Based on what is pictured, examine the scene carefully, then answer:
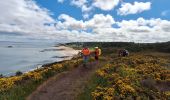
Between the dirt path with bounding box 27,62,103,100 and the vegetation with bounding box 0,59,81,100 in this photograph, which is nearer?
the vegetation with bounding box 0,59,81,100

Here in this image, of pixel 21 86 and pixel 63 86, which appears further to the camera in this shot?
pixel 63 86

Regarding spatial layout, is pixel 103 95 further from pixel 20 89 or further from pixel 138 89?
pixel 20 89

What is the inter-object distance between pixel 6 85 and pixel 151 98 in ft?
34.9

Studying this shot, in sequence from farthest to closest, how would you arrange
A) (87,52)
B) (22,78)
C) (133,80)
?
1. (87,52)
2. (22,78)
3. (133,80)

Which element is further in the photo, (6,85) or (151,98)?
(6,85)

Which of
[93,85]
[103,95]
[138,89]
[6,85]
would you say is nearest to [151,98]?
[138,89]

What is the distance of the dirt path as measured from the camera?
63.2 ft

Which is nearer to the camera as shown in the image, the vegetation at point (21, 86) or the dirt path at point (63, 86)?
the vegetation at point (21, 86)

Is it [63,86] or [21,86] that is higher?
[21,86]

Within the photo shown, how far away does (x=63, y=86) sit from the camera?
878 inches

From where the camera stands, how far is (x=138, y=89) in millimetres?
18781

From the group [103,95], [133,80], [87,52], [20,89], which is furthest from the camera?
[87,52]

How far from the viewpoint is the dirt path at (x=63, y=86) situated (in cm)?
1928

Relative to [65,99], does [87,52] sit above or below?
Result: above
